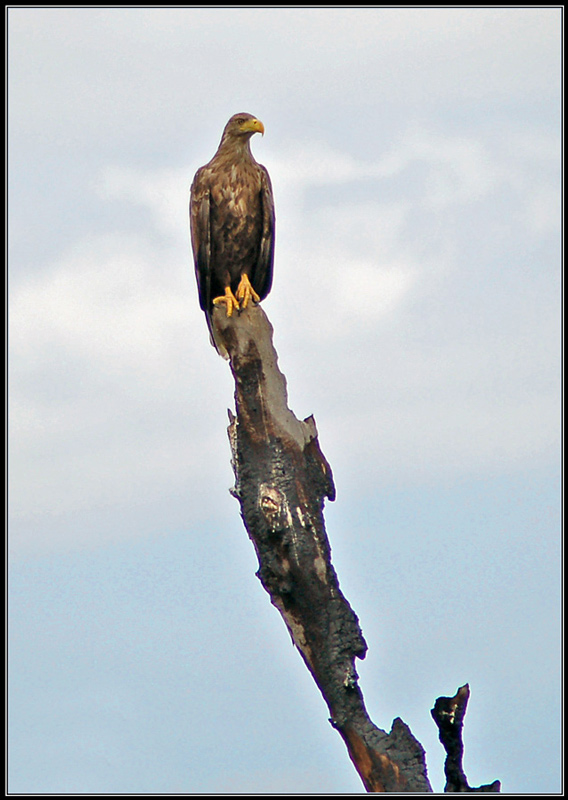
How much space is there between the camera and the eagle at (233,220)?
9.57 meters

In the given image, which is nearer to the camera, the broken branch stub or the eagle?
the broken branch stub

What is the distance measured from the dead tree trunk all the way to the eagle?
2.14m

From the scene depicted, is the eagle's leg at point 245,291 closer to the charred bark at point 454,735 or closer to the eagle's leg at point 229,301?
the eagle's leg at point 229,301

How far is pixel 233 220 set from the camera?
31.5 feet

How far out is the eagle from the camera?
9570mm

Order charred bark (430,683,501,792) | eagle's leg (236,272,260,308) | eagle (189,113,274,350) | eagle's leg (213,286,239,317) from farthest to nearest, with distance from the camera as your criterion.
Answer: eagle (189,113,274,350), eagle's leg (236,272,260,308), eagle's leg (213,286,239,317), charred bark (430,683,501,792)

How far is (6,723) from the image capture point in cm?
836

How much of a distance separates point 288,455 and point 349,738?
2138 mm

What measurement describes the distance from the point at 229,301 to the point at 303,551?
2.50 meters

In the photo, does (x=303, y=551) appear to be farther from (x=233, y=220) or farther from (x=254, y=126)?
(x=254, y=126)

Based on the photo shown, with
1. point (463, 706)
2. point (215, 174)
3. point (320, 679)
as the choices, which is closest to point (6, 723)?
point (320, 679)

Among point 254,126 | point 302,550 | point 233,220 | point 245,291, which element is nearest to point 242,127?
point 254,126

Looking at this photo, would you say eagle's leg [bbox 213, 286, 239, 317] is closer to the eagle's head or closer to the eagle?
the eagle

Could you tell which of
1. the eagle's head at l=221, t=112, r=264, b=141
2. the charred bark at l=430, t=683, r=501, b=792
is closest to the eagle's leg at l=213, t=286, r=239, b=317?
the eagle's head at l=221, t=112, r=264, b=141
